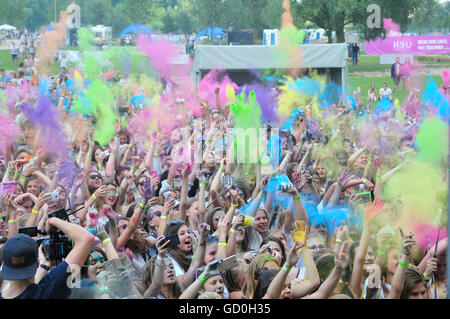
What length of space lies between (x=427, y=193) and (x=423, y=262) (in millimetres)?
688

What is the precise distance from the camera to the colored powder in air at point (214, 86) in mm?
13945

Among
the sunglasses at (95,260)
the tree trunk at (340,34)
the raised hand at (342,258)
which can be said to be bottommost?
the sunglasses at (95,260)

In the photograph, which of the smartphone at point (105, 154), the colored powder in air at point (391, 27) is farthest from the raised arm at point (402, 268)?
the colored powder in air at point (391, 27)

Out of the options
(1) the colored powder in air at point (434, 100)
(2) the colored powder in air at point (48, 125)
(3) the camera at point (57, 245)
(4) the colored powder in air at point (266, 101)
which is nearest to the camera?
(3) the camera at point (57, 245)

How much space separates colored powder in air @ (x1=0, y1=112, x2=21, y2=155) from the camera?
8758 millimetres

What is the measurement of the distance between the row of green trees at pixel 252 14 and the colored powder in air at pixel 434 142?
2243 centimetres

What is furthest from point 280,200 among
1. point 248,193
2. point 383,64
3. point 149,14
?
point 149,14

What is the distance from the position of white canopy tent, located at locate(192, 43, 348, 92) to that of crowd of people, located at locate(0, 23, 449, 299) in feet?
18.9

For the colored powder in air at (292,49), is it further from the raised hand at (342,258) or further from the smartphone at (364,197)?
the raised hand at (342,258)

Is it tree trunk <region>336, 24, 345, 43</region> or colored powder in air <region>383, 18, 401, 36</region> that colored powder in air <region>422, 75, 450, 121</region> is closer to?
tree trunk <region>336, 24, 345, 43</region>

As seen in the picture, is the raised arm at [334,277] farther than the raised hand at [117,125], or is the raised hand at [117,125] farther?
the raised hand at [117,125]

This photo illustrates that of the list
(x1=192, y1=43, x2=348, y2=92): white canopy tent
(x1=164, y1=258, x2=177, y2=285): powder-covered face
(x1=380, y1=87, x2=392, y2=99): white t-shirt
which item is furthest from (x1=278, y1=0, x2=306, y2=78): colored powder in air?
(x1=164, y1=258, x2=177, y2=285): powder-covered face
